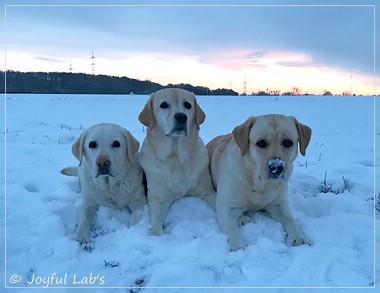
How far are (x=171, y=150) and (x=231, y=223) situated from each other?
40.3 inches

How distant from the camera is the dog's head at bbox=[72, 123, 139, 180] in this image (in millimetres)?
3957

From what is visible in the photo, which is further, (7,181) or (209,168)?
(7,181)

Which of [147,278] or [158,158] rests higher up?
[158,158]

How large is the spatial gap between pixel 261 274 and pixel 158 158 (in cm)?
175

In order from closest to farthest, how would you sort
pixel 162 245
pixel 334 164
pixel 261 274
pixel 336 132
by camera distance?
1. pixel 261 274
2. pixel 162 245
3. pixel 334 164
4. pixel 336 132

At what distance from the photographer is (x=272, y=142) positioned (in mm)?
3646

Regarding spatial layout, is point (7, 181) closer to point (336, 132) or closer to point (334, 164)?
point (334, 164)

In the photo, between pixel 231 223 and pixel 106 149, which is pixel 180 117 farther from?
pixel 231 223

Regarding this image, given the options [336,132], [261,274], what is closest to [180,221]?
[261,274]

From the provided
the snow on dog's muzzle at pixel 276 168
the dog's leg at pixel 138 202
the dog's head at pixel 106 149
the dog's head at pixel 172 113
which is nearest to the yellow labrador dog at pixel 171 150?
the dog's head at pixel 172 113

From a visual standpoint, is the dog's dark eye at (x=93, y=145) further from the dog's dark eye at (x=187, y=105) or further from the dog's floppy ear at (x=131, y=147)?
the dog's dark eye at (x=187, y=105)

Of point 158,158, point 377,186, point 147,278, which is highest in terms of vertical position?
point 158,158

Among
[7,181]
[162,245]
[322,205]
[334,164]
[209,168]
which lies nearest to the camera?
[162,245]

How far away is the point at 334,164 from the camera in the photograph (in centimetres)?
595
